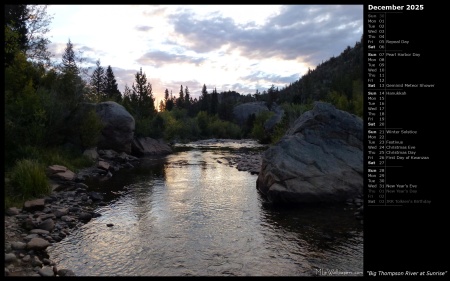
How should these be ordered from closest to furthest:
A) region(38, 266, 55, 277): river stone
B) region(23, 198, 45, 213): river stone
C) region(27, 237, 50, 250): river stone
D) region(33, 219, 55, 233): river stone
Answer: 1. region(38, 266, 55, 277): river stone
2. region(27, 237, 50, 250): river stone
3. region(33, 219, 55, 233): river stone
4. region(23, 198, 45, 213): river stone

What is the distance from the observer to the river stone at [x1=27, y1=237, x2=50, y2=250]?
30.7 feet

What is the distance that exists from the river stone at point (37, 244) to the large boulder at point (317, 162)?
404 inches

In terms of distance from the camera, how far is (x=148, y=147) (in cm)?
4109

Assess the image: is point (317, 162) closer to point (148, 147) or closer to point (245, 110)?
point (148, 147)

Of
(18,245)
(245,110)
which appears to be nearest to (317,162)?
(18,245)

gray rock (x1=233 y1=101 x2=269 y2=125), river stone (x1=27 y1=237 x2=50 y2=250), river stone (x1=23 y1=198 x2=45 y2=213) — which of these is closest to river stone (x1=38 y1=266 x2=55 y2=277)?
river stone (x1=27 y1=237 x2=50 y2=250)

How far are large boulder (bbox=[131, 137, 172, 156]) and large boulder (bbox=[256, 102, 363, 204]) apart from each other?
2324 centimetres

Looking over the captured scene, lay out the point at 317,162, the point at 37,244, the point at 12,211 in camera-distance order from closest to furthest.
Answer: the point at 37,244
the point at 12,211
the point at 317,162

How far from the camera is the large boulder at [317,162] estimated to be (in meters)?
15.7

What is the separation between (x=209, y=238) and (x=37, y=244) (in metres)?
5.47

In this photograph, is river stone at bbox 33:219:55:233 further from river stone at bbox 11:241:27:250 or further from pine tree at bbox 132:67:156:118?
pine tree at bbox 132:67:156:118
